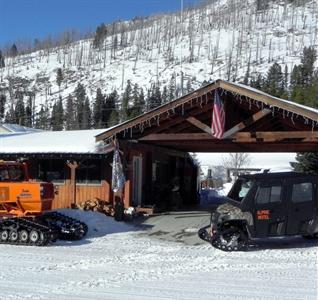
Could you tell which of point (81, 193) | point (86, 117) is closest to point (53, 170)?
point (81, 193)

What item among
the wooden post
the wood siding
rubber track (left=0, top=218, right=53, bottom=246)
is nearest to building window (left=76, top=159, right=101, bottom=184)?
the wood siding

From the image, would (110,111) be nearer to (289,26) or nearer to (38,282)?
(38,282)

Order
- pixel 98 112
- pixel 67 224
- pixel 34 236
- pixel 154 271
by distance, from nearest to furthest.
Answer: pixel 154 271
pixel 34 236
pixel 67 224
pixel 98 112

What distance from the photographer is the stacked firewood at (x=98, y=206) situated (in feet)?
64.1

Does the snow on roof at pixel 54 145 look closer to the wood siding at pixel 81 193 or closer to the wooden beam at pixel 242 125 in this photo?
the wood siding at pixel 81 193

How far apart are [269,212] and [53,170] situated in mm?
11075

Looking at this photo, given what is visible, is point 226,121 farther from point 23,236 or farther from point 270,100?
point 23,236

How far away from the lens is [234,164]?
69.2 m

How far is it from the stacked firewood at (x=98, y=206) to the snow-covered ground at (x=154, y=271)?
474 centimetres

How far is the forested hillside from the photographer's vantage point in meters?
131

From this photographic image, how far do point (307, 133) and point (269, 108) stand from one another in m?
1.38

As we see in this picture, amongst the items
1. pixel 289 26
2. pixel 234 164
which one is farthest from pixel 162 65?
pixel 234 164

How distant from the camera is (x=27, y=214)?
1433cm

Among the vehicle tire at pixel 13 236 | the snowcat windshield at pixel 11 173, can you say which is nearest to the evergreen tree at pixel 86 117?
the snowcat windshield at pixel 11 173
